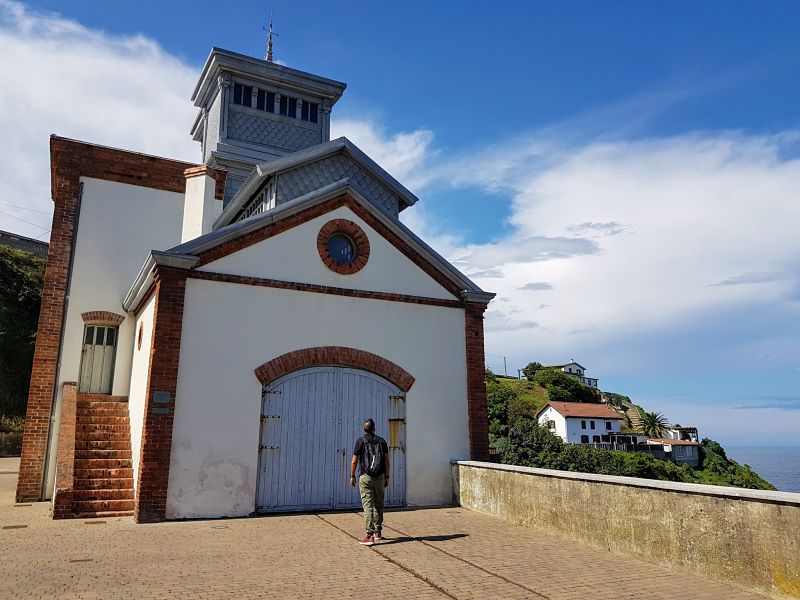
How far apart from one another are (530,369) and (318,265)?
83885 mm

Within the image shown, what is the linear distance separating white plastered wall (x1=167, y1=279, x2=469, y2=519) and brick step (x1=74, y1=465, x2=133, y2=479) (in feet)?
4.96

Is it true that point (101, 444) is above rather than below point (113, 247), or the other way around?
below

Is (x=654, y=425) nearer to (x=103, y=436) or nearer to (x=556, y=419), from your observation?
(x=556, y=419)

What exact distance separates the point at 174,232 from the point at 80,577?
10.2 metres

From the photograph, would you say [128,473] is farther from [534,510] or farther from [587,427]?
[587,427]

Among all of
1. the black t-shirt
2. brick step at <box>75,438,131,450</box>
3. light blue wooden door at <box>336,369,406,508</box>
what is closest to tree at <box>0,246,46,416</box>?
brick step at <box>75,438,131,450</box>

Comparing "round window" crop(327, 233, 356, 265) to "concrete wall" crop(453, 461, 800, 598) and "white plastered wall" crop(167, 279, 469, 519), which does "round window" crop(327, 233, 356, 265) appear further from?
"concrete wall" crop(453, 461, 800, 598)

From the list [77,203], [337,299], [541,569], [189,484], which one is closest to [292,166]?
[337,299]

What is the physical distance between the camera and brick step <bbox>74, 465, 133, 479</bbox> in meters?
9.47

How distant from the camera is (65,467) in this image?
9.20 metres

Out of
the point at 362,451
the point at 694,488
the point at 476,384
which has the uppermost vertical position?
the point at 476,384

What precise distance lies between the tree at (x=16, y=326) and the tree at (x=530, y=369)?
7073cm

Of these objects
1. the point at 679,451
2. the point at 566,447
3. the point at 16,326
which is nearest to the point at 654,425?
the point at 679,451

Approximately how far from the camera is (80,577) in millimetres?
5648
